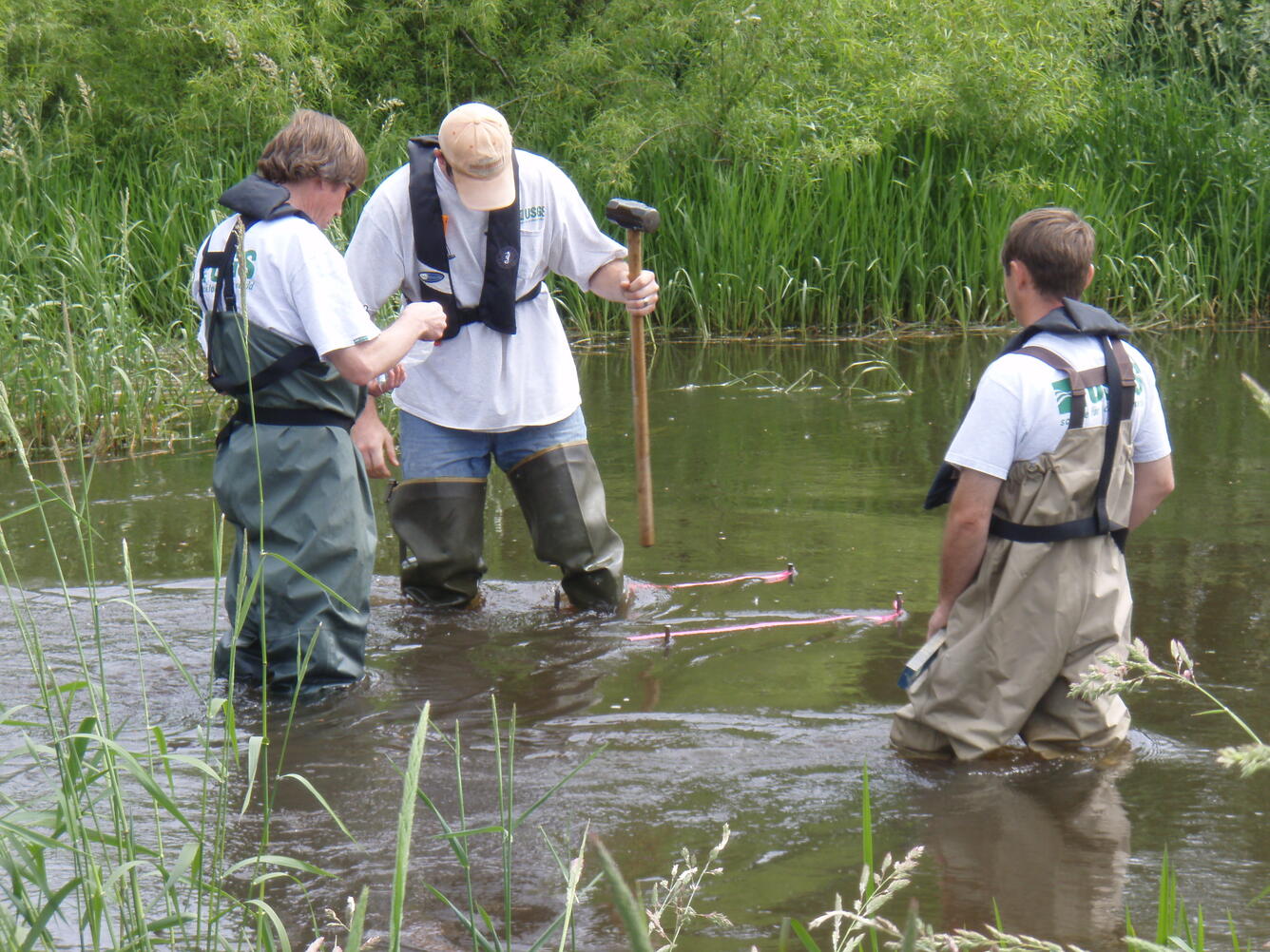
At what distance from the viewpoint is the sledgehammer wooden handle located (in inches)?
201

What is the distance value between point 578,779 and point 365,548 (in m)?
1.01

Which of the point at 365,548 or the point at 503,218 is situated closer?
the point at 365,548

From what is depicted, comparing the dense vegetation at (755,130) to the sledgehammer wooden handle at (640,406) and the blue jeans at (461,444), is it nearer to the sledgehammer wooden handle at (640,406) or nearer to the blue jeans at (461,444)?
the blue jeans at (461,444)

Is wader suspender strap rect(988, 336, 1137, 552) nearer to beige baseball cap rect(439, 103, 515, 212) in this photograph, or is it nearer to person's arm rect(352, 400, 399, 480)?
beige baseball cap rect(439, 103, 515, 212)

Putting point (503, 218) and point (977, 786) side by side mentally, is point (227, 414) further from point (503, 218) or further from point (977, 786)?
point (977, 786)

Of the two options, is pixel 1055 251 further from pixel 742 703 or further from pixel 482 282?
pixel 482 282

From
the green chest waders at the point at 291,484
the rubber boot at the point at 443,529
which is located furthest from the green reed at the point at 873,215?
the green chest waders at the point at 291,484

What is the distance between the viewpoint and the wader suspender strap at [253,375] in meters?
4.15

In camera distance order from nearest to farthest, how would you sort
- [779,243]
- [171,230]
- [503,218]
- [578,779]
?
[578,779]
[503,218]
[171,230]
[779,243]

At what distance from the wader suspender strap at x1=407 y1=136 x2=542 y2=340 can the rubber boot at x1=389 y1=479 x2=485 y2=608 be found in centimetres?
57

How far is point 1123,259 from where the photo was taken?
11.8 metres

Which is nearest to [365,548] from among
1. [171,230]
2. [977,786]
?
[977,786]

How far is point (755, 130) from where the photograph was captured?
39.6 ft

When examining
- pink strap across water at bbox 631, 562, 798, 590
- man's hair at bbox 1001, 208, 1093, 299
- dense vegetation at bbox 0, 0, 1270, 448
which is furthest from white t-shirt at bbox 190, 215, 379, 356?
dense vegetation at bbox 0, 0, 1270, 448
